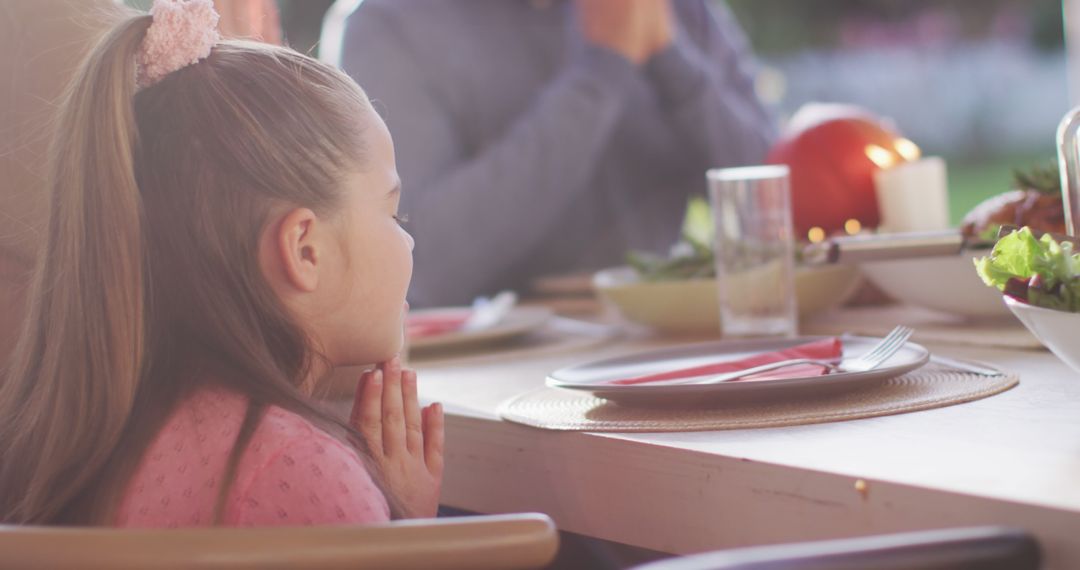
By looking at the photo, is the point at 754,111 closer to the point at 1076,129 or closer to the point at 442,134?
the point at 442,134

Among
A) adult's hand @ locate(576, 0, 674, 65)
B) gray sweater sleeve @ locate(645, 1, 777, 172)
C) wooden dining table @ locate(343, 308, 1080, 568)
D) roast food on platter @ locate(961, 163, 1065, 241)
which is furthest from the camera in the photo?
gray sweater sleeve @ locate(645, 1, 777, 172)

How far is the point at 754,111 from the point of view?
8.40 feet

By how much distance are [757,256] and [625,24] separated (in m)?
1.03

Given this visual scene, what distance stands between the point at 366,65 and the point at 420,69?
0.11 meters

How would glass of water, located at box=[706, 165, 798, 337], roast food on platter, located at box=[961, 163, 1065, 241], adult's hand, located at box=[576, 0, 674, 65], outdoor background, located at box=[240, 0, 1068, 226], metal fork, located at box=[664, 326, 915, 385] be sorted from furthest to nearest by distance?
outdoor background, located at box=[240, 0, 1068, 226], adult's hand, located at box=[576, 0, 674, 65], glass of water, located at box=[706, 165, 798, 337], roast food on platter, located at box=[961, 163, 1065, 241], metal fork, located at box=[664, 326, 915, 385]

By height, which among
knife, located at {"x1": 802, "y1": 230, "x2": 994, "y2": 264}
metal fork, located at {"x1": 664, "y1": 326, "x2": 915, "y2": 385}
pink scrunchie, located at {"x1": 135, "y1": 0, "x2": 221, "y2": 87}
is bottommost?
metal fork, located at {"x1": 664, "y1": 326, "x2": 915, "y2": 385}

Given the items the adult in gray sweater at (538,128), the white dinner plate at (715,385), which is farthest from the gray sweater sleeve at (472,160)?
the white dinner plate at (715,385)

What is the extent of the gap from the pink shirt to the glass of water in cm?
63

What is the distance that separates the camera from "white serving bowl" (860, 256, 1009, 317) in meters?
1.17

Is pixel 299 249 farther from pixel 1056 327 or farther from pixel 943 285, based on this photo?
pixel 943 285

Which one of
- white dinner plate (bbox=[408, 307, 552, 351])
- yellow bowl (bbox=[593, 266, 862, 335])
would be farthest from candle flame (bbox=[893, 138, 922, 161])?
white dinner plate (bbox=[408, 307, 552, 351])

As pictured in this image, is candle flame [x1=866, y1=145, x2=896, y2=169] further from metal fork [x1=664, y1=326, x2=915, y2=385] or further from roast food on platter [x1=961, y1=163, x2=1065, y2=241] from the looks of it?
metal fork [x1=664, y1=326, x2=915, y2=385]

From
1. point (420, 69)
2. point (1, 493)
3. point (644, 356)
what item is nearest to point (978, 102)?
point (420, 69)

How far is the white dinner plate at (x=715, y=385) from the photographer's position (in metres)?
0.80
